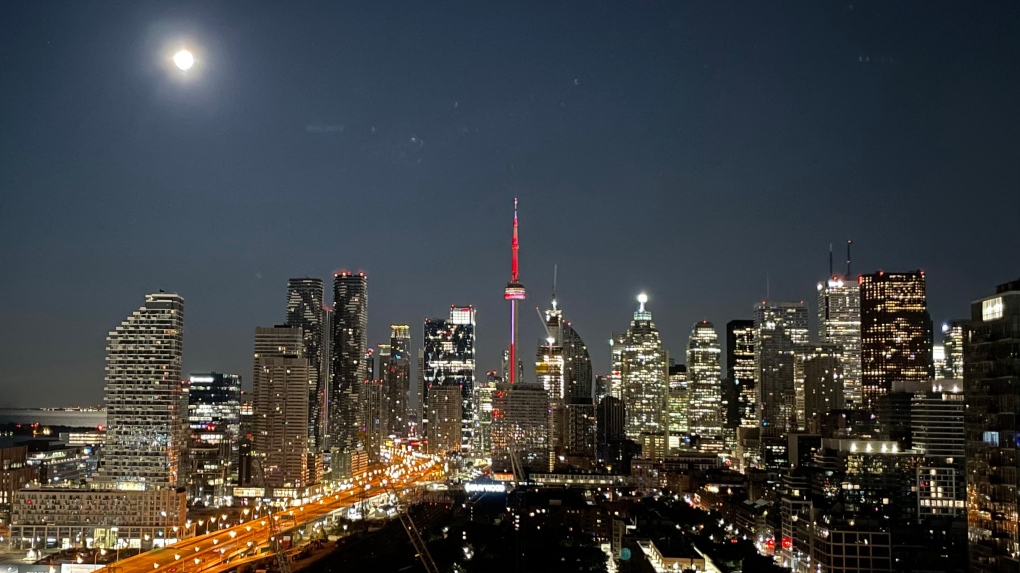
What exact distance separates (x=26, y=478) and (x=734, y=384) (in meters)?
38.0

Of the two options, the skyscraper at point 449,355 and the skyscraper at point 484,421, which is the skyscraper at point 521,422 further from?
the skyscraper at point 449,355

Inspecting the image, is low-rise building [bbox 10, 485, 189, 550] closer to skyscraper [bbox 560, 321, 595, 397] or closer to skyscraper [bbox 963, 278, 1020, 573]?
skyscraper [bbox 963, 278, 1020, 573]

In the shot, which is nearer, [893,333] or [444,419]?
[893,333]

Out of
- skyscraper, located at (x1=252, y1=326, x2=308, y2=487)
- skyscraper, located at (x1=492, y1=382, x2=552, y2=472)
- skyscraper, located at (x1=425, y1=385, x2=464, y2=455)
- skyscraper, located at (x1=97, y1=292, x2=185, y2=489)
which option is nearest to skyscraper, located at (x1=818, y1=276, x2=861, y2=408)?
skyscraper, located at (x1=492, y1=382, x2=552, y2=472)

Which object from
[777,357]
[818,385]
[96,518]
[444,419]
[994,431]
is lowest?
[96,518]

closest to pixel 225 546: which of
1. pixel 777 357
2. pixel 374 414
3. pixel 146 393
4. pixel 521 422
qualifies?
pixel 146 393

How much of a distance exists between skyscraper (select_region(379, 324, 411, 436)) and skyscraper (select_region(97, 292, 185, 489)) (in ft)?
114

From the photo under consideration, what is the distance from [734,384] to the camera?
5434 cm

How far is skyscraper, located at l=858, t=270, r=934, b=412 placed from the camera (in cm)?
3741

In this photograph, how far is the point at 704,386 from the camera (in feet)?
178

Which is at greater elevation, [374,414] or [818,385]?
[818,385]

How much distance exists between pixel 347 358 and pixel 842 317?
89.0ft

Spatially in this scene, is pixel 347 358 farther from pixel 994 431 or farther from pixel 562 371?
pixel 994 431

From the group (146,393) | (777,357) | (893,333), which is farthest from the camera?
(777,357)
